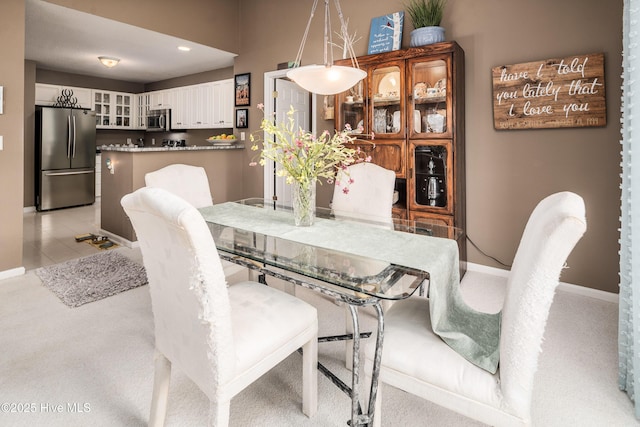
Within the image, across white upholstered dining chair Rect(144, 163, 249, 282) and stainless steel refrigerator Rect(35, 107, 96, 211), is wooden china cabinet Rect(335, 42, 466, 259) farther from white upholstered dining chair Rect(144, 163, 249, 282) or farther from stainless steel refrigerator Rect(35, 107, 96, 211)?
stainless steel refrigerator Rect(35, 107, 96, 211)

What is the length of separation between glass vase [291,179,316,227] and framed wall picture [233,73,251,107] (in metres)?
3.55

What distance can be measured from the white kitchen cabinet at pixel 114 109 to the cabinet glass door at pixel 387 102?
6.06 metres

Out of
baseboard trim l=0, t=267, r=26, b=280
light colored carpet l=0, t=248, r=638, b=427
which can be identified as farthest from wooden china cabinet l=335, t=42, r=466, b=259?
baseboard trim l=0, t=267, r=26, b=280

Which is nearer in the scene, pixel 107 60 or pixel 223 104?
pixel 107 60

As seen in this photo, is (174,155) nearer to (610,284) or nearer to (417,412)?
(417,412)

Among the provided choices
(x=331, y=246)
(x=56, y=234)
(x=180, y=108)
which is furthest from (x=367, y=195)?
(x=180, y=108)

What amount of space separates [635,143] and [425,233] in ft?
3.12

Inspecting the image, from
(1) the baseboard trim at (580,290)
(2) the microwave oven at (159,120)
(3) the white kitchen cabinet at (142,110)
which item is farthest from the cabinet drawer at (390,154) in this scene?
(3) the white kitchen cabinet at (142,110)

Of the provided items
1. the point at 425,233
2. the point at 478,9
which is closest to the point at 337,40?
the point at 478,9

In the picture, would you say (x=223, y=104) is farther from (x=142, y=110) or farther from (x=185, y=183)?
(x=185, y=183)

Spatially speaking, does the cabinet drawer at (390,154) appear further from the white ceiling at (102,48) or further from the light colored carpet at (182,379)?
the white ceiling at (102,48)

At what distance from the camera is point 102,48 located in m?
5.03

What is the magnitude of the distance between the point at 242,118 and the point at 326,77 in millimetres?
3551

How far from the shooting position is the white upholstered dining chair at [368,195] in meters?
2.47
